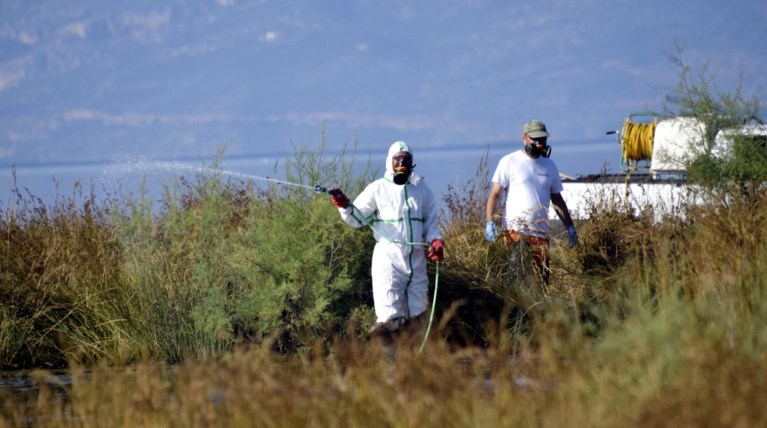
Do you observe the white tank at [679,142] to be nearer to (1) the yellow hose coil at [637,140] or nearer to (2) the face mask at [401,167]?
(1) the yellow hose coil at [637,140]

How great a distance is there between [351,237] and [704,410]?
6217 millimetres

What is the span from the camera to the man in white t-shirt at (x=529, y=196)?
446 inches

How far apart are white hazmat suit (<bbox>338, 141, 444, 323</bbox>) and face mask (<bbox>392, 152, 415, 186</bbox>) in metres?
0.05

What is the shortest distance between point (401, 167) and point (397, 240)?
60 centimetres

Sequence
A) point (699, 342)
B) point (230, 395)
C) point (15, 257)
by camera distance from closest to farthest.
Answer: point (699, 342)
point (230, 395)
point (15, 257)

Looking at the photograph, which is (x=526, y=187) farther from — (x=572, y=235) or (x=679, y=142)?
(x=679, y=142)

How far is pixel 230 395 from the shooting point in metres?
5.78

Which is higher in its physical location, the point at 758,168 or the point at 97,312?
the point at 758,168

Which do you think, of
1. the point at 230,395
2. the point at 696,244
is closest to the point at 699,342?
the point at 230,395

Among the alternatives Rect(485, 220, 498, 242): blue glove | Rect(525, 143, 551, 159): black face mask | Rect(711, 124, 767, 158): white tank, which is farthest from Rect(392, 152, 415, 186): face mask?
Rect(711, 124, 767, 158): white tank

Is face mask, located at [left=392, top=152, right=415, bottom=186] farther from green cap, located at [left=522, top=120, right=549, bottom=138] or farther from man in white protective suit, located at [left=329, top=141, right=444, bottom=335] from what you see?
green cap, located at [left=522, top=120, right=549, bottom=138]

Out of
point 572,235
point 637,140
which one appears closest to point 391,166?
point 572,235

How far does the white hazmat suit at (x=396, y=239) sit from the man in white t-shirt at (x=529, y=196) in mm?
1352

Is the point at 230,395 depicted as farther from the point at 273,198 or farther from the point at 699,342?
the point at 273,198
